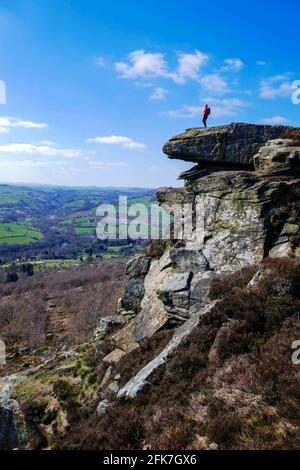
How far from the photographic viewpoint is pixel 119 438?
945 cm

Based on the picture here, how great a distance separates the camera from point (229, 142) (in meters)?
21.8

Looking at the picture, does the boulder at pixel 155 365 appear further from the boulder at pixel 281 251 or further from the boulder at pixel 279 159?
the boulder at pixel 279 159

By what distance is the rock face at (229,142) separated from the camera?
71.1 feet

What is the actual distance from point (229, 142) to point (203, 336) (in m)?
13.8

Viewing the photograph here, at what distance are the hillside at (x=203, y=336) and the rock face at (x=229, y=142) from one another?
0.07 meters

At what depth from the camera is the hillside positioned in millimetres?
8516

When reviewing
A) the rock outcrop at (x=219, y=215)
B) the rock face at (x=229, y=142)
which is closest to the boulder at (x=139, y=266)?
the rock outcrop at (x=219, y=215)

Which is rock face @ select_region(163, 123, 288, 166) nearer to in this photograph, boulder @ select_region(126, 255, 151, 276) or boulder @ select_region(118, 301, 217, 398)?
boulder @ select_region(126, 255, 151, 276)

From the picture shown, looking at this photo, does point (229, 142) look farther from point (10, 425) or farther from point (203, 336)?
point (10, 425)

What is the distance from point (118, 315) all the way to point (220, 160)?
13637 millimetres

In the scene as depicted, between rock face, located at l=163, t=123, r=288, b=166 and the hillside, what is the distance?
2.6 inches

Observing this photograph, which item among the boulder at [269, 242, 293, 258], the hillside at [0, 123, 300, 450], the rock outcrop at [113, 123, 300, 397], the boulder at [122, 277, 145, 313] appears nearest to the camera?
the hillside at [0, 123, 300, 450]

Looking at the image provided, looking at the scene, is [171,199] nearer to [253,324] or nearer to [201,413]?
[253,324]

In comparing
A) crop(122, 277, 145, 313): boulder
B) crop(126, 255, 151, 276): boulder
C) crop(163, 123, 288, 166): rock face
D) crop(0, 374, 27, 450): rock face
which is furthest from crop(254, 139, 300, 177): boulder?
crop(0, 374, 27, 450): rock face
